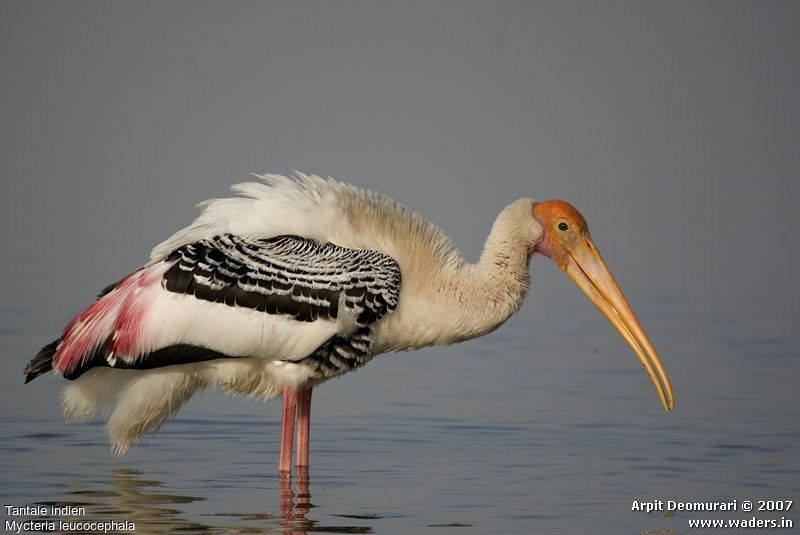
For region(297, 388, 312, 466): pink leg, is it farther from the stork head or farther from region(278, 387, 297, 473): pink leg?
the stork head

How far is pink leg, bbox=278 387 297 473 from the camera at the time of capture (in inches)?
425

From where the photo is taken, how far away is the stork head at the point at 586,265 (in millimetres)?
11344

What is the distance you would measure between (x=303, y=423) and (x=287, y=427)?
0.40 meters

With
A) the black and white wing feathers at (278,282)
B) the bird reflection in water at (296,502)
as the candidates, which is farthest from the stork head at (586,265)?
the bird reflection in water at (296,502)

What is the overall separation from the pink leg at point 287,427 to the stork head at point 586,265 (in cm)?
210

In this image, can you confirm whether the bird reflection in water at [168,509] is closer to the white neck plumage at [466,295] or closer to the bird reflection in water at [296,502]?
the bird reflection in water at [296,502]

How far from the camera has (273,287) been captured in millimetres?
10539

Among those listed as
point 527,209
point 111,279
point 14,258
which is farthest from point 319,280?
point 14,258

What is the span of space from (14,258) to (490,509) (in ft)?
54.9

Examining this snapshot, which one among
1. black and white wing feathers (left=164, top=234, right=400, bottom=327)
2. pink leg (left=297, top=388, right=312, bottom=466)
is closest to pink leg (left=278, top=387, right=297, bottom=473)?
pink leg (left=297, top=388, right=312, bottom=466)

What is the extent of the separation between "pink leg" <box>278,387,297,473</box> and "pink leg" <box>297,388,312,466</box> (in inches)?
10.5

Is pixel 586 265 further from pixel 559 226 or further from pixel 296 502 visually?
pixel 296 502

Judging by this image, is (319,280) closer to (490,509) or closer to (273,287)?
(273,287)

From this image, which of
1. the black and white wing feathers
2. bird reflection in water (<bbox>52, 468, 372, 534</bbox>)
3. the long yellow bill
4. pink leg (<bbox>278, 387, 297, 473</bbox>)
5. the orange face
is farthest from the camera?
the long yellow bill
